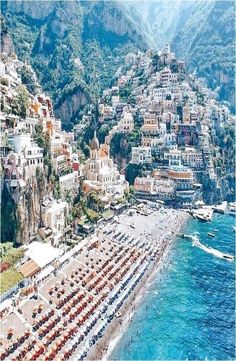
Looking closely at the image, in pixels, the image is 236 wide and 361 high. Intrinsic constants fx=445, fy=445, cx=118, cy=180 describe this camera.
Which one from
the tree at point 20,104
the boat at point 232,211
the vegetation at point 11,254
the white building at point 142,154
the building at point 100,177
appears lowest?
the boat at point 232,211

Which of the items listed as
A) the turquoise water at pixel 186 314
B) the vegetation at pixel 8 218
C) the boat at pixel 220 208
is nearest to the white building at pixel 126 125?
the boat at pixel 220 208

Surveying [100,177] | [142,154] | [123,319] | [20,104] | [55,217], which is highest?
[20,104]

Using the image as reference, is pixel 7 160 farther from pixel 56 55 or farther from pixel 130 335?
pixel 56 55

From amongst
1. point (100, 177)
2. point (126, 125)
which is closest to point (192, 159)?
point (126, 125)

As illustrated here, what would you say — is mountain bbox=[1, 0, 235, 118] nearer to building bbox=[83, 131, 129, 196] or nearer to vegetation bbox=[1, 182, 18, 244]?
building bbox=[83, 131, 129, 196]

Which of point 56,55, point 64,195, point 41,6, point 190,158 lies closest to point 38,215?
point 64,195

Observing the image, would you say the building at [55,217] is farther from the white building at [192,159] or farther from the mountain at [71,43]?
the mountain at [71,43]

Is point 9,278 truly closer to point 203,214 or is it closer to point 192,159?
point 203,214
